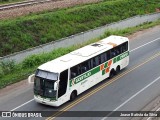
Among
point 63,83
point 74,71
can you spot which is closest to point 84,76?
point 74,71

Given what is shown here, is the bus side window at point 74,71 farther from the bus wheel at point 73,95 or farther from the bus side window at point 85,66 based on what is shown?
the bus wheel at point 73,95

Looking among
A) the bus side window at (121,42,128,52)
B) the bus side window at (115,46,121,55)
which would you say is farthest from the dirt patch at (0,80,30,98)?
the bus side window at (121,42,128,52)

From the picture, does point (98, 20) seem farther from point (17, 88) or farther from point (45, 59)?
point (17, 88)

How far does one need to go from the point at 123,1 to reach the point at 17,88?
33123mm

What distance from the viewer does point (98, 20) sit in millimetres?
46656

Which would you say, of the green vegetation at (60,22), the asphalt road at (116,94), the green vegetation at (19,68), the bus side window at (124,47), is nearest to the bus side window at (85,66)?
the asphalt road at (116,94)

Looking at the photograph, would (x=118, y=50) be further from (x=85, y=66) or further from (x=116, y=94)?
(x=85, y=66)

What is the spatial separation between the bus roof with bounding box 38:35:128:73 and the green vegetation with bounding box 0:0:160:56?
39.9 feet

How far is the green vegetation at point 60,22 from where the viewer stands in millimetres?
36094

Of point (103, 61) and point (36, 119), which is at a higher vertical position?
point (103, 61)

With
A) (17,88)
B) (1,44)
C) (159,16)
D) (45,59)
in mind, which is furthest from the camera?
(159,16)

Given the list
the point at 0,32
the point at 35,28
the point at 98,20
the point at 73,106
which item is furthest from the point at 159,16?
the point at 73,106

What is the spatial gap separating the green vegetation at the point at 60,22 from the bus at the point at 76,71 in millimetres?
12412

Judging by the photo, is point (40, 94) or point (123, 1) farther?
point (123, 1)
